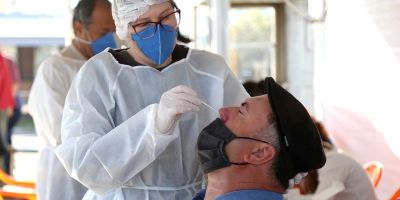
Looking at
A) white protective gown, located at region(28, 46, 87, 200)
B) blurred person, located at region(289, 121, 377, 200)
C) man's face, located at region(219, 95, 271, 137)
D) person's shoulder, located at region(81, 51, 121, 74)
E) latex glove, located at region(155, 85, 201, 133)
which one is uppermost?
person's shoulder, located at region(81, 51, 121, 74)

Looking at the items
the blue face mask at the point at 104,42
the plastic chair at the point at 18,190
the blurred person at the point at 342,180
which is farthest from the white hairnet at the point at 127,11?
the plastic chair at the point at 18,190

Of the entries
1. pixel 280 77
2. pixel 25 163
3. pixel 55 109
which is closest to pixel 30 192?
pixel 55 109

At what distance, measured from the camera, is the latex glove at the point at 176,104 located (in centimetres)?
148

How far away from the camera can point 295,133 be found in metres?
1.45

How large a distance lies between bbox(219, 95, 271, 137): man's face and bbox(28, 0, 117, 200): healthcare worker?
1.11 m

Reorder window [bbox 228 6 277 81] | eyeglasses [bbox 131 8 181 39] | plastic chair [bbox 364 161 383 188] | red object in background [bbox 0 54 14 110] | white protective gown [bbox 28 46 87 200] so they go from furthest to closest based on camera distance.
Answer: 1. window [bbox 228 6 277 81]
2. red object in background [bbox 0 54 14 110]
3. plastic chair [bbox 364 161 383 188]
4. white protective gown [bbox 28 46 87 200]
5. eyeglasses [bbox 131 8 181 39]

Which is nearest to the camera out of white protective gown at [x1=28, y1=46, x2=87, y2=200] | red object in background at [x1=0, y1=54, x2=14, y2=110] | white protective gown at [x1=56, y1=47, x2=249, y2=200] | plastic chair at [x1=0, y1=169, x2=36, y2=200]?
white protective gown at [x1=56, y1=47, x2=249, y2=200]

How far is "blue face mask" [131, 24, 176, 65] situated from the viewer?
1.71m

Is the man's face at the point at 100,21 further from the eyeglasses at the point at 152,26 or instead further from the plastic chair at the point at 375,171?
the plastic chair at the point at 375,171

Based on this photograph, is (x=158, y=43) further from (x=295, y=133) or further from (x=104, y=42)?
(x=104, y=42)

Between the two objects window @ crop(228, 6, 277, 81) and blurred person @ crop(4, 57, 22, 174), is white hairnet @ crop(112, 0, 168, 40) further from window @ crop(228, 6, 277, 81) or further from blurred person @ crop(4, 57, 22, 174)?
window @ crop(228, 6, 277, 81)

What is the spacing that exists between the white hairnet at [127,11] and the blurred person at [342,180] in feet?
3.93

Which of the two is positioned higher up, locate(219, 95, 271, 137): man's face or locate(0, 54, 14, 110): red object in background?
locate(219, 95, 271, 137): man's face

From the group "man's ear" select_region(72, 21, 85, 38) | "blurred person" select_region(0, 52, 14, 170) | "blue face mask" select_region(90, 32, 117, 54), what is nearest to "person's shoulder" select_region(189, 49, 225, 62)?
"blue face mask" select_region(90, 32, 117, 54)
